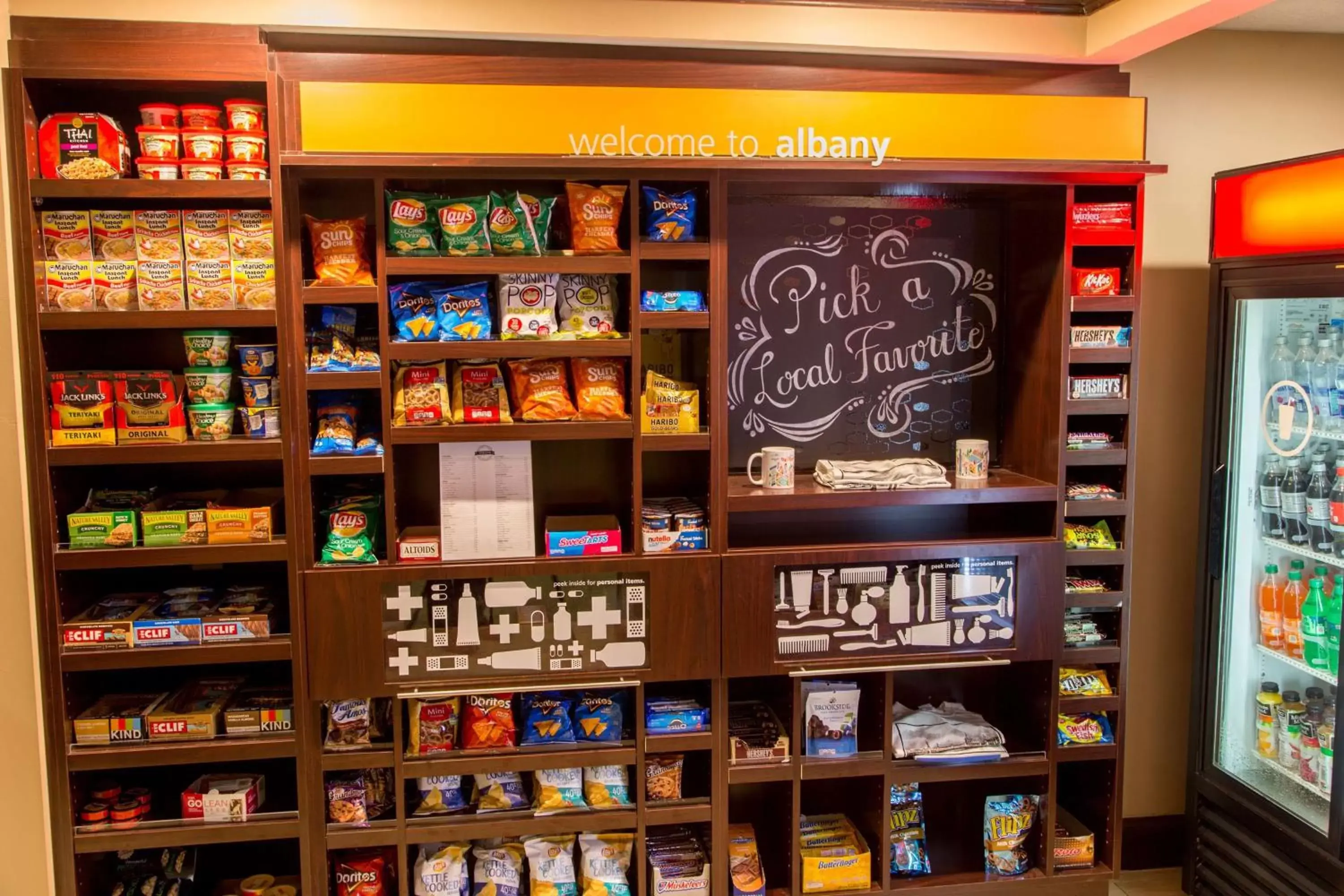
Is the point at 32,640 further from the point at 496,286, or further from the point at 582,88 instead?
the point at 582,88

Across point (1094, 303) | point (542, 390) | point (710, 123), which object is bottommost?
point (542, 390)

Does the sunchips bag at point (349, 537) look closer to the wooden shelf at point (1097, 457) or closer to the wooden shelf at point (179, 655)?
the wooden shelf at point (179, 655)

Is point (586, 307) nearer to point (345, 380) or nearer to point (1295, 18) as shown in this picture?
point (345, 380)

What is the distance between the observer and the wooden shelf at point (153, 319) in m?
2.89

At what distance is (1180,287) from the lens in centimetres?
377

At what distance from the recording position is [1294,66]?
3.74 metres

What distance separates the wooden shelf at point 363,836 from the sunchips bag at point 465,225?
5.60ft

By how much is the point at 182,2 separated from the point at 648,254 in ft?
4.78

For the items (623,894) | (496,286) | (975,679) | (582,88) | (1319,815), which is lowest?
(623,894)

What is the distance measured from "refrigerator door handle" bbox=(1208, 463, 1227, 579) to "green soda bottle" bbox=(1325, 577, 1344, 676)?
32cm

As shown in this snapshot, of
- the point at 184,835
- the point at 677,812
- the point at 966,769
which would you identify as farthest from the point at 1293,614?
the point at 184,835

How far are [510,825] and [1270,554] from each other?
8.70 ft

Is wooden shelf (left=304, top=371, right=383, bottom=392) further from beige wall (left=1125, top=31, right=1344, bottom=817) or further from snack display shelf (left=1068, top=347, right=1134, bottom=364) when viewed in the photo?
beige wall (left=1125, top=31, right=1344, bottom=817)

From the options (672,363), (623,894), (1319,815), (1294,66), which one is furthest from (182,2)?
(1319,815)
